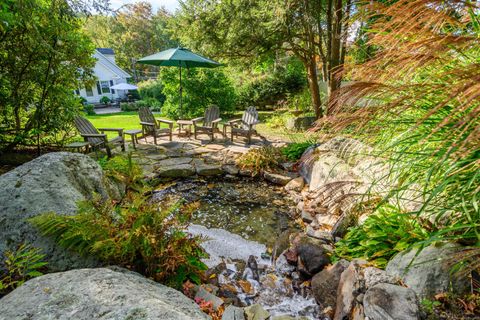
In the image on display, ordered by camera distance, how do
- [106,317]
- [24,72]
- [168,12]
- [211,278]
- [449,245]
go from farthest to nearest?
1. [168,12]
2. [24,72]
3. [211,278]
4. [449,245]
5. [106,317]

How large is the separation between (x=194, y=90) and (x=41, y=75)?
239 inches

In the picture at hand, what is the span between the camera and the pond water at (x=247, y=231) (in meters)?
2.32

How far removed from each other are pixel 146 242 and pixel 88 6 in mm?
4174

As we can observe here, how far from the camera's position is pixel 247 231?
3443mm

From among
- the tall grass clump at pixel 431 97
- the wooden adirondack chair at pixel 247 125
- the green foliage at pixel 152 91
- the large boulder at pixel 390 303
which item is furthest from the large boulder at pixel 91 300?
the green foliage at pixel 152 91

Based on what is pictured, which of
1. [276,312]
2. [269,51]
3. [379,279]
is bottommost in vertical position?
[276,312]

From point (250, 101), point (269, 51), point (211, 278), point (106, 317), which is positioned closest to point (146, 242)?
point (106, 317)

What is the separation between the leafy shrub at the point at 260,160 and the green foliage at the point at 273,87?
7933 millimetres

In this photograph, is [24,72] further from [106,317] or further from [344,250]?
[344,250]

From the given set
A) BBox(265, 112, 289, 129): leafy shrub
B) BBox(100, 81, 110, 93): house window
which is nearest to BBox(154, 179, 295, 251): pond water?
BBox(265, 112, 289, 129): leafy shrub

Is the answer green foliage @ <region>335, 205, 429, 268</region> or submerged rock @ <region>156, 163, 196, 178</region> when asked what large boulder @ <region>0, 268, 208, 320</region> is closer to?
green foliage @ <region>335, 205, 429, 268</region>

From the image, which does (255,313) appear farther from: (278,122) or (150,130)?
(278,122)

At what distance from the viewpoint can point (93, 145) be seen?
5.23 meters

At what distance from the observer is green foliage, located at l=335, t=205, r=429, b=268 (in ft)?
6.53
